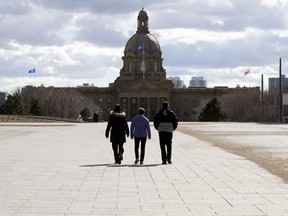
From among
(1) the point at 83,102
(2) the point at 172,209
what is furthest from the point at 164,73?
(2) the point at 172,209

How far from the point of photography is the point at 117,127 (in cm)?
1934

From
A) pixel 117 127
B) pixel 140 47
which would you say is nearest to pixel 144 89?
pixel 140 47

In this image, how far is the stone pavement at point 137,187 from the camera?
1035cm

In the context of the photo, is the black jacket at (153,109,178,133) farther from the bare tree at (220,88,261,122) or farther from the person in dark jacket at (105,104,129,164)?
the bare tree at (220,88,261,122)

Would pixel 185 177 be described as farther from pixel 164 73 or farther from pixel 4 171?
pixel 164 73

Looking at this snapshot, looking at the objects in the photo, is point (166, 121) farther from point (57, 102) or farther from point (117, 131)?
point (57, 102)

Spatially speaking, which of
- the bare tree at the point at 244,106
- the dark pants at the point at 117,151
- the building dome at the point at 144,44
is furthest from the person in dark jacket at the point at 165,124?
the building dome at the point at 144,44

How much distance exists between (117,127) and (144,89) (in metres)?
142

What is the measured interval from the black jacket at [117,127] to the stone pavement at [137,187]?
0.78 metres

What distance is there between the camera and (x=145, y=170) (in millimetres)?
16859

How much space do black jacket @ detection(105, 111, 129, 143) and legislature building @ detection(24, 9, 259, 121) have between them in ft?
457

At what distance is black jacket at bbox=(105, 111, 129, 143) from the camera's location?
19266mm

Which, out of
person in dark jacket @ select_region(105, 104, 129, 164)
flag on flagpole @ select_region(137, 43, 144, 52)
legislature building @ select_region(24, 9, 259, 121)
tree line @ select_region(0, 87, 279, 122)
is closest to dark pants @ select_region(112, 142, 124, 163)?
person in dark jacket @ select_region(105, 104, 129, 164)

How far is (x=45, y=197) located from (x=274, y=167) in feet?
27.0
